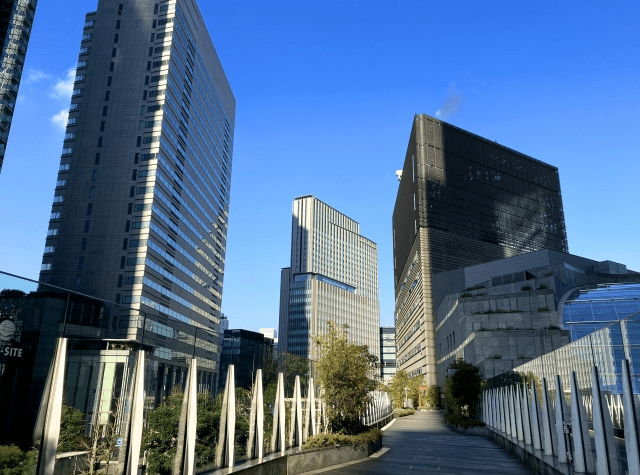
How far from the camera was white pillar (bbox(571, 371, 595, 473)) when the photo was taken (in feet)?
47.9

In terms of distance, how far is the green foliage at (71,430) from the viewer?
29.7 feet

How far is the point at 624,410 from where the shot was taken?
10.5 metres

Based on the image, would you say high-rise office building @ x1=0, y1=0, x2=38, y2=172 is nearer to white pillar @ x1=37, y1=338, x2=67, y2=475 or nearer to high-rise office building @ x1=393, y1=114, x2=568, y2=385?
white pillar @ x1=37, y1=338, x2=67, y2=475

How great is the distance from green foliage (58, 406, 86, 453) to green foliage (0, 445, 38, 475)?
24.1 inches

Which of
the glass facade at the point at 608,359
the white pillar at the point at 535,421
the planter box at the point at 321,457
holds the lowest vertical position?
the planter box at the point at 321,457

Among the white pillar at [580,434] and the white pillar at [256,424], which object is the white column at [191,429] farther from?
the white pillar at [580,434]

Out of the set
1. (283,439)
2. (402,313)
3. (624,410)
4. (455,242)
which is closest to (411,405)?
(455,242)

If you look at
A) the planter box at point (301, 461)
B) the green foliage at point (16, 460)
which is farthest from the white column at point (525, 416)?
the green foliage at point (16, 460)

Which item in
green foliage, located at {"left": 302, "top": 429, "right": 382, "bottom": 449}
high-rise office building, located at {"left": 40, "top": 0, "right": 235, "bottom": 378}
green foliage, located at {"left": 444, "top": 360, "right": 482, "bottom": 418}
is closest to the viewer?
green foliage, located at {"left": 302, "top": 429, "right": 382, "bottom": 449}

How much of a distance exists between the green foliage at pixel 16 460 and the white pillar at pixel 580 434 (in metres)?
14.0

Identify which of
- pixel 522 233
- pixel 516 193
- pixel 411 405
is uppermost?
pixel 516 193

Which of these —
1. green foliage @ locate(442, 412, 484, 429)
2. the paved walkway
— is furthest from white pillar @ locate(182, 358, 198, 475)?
green foliage @ locate(442, 412, 484, 429)

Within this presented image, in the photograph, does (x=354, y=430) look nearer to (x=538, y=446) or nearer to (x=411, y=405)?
(x=538, y=446)

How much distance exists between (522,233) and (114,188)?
140797 mm
